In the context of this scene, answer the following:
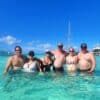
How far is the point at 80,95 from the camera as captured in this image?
287 inches

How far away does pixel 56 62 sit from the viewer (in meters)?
11.3

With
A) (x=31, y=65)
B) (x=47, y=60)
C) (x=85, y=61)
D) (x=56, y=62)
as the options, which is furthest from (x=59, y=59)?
(x=31, y=65)

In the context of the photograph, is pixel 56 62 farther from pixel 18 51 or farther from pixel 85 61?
pixel 18 51

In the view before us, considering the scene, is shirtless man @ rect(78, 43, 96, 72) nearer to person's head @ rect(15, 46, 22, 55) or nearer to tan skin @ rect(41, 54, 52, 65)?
tan skin @ rect(41, 54, 52, 65)

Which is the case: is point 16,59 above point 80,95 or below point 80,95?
above

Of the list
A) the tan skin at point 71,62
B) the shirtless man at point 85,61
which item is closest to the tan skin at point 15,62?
the tan skin at point 71,62

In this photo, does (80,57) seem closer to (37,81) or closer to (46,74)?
(46,74)

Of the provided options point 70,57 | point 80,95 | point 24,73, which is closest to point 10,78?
point 24,73

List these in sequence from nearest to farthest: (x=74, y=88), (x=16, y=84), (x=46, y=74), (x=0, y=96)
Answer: (x=0, y=96) < (x=74, y=88) < (x=16, y=84) < (x=46, y=74)

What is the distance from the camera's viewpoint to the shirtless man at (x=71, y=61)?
11.0 m

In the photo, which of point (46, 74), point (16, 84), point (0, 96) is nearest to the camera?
point (0, 96)

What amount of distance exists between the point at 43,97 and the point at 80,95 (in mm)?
995

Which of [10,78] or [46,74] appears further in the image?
[46,74]

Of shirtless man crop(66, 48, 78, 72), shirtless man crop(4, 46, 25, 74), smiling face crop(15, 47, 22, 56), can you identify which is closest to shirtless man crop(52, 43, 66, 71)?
shirtless man crop(66, 48, 78, 72)
